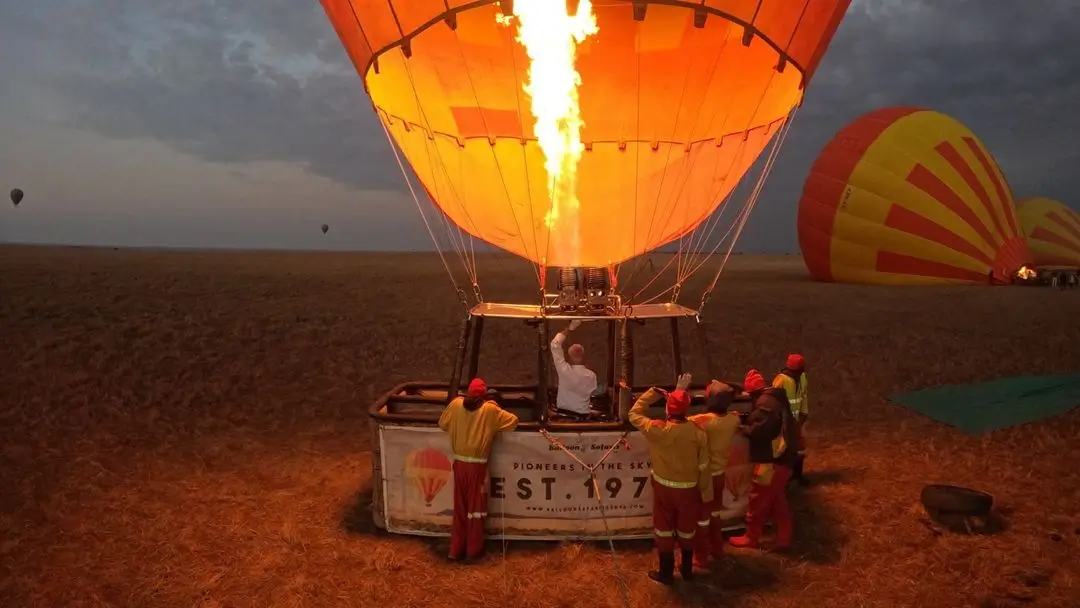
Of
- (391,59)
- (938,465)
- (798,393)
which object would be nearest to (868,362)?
(938,465)

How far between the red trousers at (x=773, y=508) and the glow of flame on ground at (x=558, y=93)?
2699 millimetres

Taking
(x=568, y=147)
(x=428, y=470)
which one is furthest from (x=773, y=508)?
(x=568, y=147)

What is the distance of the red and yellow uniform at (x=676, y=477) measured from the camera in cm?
536

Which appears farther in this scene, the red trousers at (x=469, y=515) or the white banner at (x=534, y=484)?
the white banner at (x=534, y=484)

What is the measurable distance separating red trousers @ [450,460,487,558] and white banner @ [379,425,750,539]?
24cm

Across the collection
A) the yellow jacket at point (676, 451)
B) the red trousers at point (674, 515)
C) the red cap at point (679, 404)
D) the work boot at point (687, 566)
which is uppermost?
the red cap at point (679, 404)

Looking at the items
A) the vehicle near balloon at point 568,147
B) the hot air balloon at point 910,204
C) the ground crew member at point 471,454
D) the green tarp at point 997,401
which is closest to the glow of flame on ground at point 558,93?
the vehicle near balloon at point 568,147

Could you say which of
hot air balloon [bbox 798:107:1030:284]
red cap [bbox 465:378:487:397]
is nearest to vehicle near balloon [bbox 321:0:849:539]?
red cap [bbox 465:378:487:397]

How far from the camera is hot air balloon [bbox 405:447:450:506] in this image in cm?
617

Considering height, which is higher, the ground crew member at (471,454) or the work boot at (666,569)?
the ground crew member at (471,454)

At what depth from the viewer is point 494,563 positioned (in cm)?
586

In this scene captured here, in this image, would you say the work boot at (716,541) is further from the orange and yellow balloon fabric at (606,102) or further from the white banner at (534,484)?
the orange and yellow balloon fabric at (606,102)

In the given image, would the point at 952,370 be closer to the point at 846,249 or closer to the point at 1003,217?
the point at 846,249

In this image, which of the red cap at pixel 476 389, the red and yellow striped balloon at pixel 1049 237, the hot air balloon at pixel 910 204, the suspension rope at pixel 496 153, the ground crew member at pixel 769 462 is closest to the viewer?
the red cap at pixel 476 389
